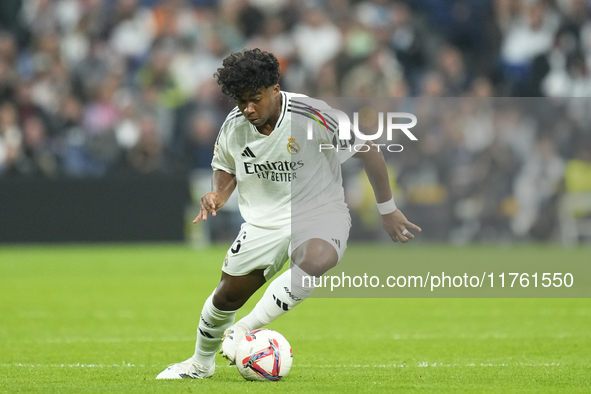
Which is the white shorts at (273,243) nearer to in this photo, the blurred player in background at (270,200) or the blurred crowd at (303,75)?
the blurred player in background at (270,200)

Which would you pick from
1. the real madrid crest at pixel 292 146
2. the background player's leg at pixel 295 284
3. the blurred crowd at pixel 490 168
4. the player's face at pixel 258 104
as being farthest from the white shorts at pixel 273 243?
the blurred crowd at pixel 490 168

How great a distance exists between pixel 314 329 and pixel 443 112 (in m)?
8.70

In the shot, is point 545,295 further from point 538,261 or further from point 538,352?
point 538,352

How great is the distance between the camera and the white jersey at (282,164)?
236 inches

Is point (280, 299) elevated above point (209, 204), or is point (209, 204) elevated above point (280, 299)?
point (209, 204)

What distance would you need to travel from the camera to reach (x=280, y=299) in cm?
567

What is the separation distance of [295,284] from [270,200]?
2.21ft

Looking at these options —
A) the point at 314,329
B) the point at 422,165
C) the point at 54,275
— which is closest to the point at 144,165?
the point at 54,275

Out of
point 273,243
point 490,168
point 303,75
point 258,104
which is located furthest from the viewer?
point 303,75

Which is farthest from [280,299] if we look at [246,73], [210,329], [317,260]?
[246,73]

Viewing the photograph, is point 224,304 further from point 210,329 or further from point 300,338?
point 300,338

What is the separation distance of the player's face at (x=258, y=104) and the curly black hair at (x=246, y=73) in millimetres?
37

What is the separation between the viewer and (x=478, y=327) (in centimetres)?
923

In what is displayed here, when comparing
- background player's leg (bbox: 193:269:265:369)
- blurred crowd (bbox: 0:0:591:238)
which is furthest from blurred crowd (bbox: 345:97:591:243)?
background player's leg (bbox: 193:269:265:369)
